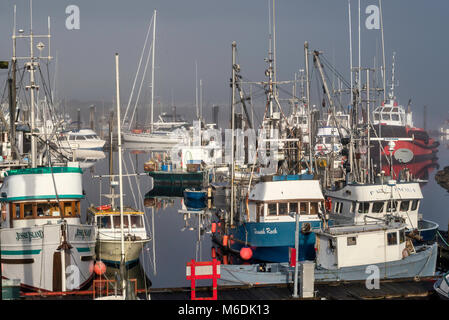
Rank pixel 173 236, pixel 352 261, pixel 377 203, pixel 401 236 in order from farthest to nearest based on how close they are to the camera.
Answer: pixel 173 236 < pixel 377 203 < pixel 401 236 < pixel 352 261

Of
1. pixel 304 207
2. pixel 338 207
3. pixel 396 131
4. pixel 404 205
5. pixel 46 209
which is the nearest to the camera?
pixel 46 209

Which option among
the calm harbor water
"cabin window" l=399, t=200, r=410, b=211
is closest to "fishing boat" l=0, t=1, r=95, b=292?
the calm harbor water

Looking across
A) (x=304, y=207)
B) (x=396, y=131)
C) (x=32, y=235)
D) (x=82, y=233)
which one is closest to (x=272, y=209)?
(x=304, y=207)

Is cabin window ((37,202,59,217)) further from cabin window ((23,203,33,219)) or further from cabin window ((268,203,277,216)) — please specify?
cabin window ((268,203,277,216))

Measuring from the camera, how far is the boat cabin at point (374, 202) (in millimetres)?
35625

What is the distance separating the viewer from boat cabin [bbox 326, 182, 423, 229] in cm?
3562

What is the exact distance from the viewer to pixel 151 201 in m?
75.6

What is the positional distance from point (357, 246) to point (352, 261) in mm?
683

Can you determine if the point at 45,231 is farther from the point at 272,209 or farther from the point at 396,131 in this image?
the point at 396,131

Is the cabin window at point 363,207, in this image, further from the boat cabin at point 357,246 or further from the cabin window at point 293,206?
the boat cabin at point 357,246

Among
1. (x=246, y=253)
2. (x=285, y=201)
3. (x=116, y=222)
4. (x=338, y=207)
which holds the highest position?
(x=285, y=201)

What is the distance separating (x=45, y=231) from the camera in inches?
1048
